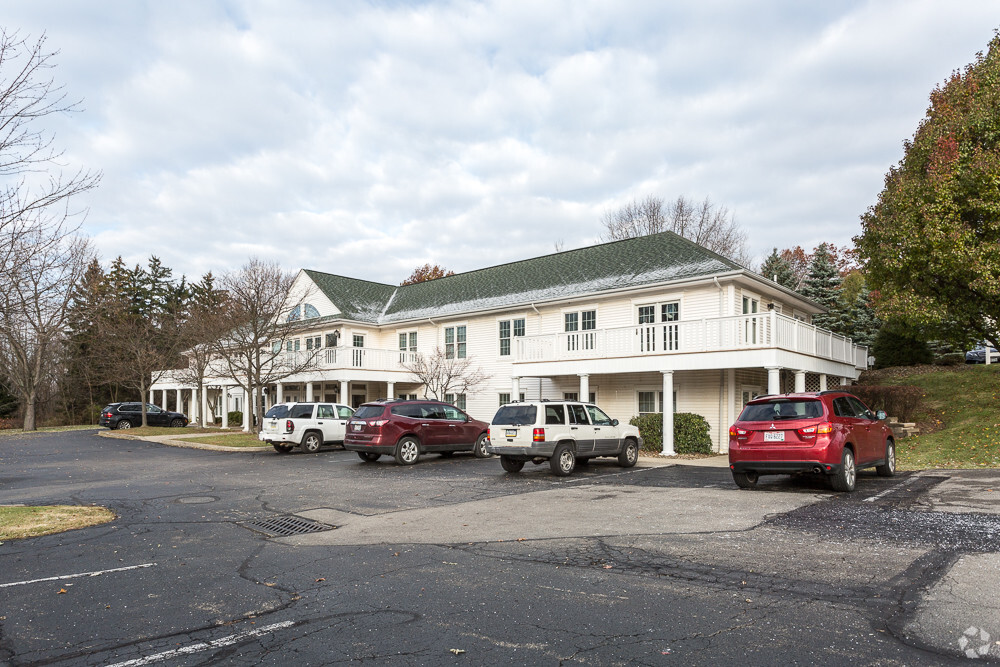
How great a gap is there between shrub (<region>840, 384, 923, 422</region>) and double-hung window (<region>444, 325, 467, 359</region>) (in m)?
15.9

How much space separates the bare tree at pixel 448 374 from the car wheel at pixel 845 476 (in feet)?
59.9

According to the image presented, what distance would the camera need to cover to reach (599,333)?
71.4 ft

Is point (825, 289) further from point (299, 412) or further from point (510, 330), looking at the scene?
point (299, 412)

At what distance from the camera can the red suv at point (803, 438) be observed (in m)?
11.0

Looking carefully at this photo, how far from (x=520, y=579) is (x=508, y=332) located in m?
22.1

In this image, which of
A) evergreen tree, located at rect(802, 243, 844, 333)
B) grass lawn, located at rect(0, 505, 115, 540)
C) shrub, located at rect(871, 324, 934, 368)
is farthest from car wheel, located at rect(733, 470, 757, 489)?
evergreen tree, located at rect(802, 243, 844, 333)

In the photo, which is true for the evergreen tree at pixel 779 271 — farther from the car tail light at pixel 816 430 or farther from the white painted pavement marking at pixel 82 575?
the white painted pavement marking at pixel 82 575

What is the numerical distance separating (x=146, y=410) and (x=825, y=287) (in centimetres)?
4215

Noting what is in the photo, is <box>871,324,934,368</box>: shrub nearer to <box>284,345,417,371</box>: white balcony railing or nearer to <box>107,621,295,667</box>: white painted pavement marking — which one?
<box>284,345,417,371</box>: white balcony railing

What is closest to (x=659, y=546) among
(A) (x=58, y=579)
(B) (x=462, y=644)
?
(B) (x=462, y=644)

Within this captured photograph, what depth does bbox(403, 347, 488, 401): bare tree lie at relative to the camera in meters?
28.2

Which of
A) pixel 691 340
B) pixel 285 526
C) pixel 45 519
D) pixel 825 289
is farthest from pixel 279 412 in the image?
pixel 825 289

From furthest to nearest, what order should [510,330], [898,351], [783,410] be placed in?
1. [898,351]
2. [510,330]
3. [783,410]

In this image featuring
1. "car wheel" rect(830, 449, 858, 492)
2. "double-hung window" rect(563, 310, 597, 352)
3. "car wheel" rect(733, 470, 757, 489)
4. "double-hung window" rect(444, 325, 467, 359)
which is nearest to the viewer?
"car wheel" rect(830, 449, 858, 492)
